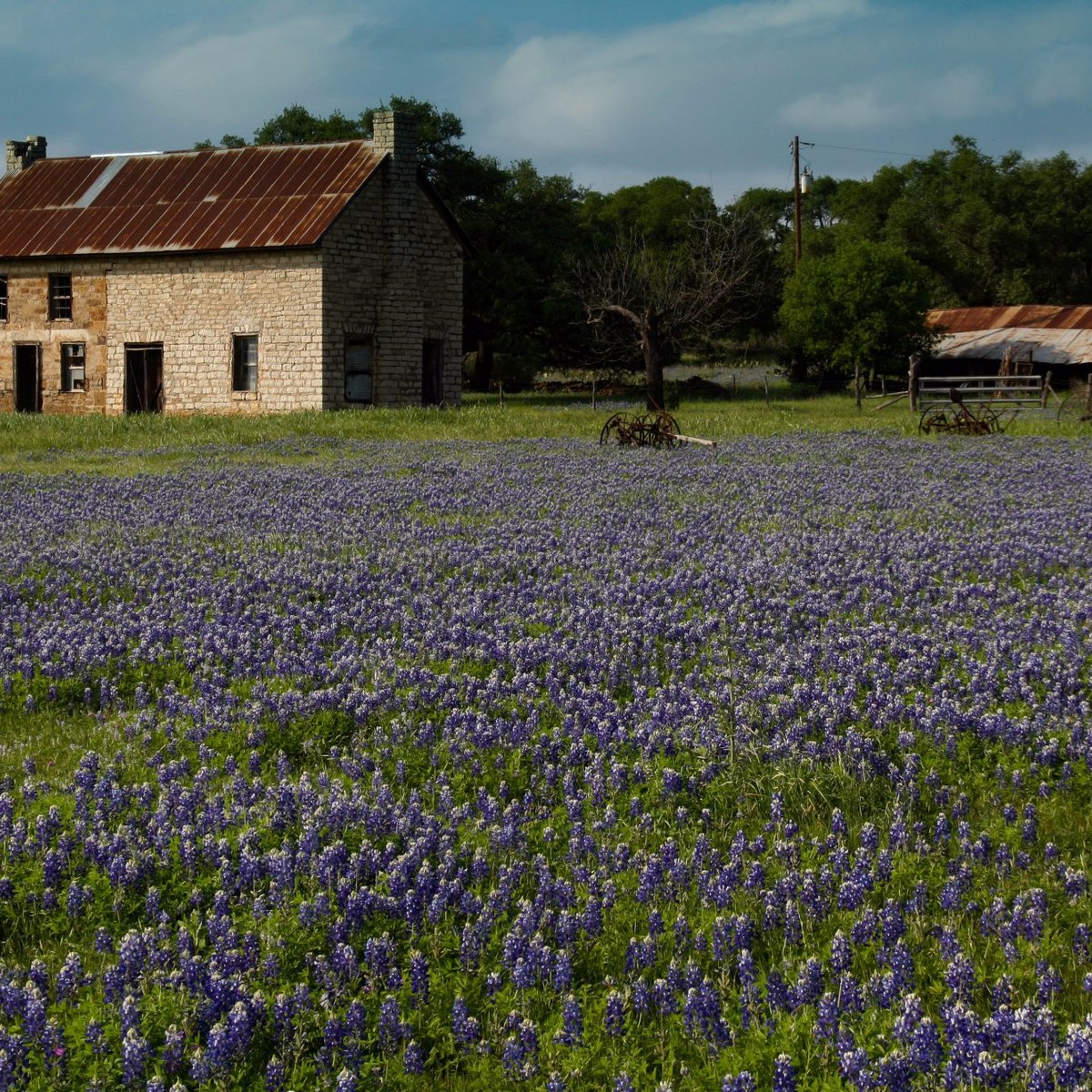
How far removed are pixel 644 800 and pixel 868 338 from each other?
135ft

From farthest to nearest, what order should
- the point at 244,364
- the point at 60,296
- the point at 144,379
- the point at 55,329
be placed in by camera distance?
the point at 55,329
the point at 60,296
the point at 144,379
the point at 244,364

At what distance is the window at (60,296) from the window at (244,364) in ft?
20.5

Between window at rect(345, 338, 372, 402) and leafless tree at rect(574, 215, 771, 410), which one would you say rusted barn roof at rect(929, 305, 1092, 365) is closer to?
leafless tree at rect(574, 215, 771, 410)

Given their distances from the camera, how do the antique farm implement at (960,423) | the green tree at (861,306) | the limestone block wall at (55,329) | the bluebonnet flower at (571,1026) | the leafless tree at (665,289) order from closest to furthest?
the bluebonnet flower at (571,1026) → the antique farm implement at (960,423) → the limestone block wall at (55,329) → the leafless tree at (665,289) → the green tree at (861,306)

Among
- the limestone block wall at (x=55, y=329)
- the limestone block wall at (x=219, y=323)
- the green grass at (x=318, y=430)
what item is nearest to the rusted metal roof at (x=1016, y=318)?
the green grass at (x=318, y=430)

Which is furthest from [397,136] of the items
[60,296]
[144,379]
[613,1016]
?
[613,1016]

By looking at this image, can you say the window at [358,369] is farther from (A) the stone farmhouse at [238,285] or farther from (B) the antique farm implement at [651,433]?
(B) the antique farm implement at [651,433]

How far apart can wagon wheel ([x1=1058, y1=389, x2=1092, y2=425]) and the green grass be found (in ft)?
1.61

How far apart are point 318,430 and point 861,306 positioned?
2434 centimetres

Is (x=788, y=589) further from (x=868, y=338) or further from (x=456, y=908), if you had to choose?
(x=868, y=338)

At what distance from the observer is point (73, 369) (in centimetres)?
3800

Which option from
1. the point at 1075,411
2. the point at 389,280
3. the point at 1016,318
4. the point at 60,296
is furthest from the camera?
the point at 1016,318

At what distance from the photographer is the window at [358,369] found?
116ft

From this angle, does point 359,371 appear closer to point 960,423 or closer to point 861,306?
point 960,423
